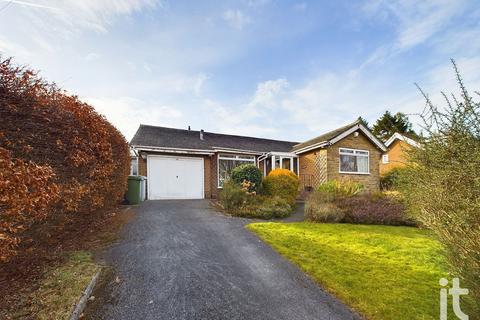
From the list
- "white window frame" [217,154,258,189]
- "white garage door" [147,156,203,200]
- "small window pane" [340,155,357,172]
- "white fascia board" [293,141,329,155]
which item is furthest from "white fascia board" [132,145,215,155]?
"small window pane" [340,155,357,172]

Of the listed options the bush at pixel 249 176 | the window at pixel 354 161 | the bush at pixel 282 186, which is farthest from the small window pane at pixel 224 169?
the window at pixel 354 161

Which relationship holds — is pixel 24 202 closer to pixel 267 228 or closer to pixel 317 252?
pixel 317 252

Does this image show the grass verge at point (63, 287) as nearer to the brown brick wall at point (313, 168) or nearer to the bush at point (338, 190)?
the bush at point (338, 190)

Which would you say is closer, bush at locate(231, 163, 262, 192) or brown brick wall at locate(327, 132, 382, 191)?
bush at locate(231, 163, 262, 192)

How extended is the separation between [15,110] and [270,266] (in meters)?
A: 4.65

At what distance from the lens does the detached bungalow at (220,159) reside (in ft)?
43.6

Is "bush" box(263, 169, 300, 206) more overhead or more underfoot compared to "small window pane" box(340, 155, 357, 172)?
more underfoot

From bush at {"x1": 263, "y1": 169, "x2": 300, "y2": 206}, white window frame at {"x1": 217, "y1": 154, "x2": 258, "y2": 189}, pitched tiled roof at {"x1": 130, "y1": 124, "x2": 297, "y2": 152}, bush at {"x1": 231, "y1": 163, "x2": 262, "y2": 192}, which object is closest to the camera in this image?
bush at {"x1": 231, "y1": 163, "x2": 262, "y2": 192}

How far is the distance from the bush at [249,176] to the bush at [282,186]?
0.69 m

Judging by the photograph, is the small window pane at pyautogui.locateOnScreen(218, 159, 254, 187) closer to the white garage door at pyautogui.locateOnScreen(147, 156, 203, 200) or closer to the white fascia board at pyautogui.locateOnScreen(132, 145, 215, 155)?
the white fascia board at pyautogui.locateOnScreen(132, 145, 215, 155)

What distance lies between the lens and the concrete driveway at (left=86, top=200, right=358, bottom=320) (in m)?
3.04

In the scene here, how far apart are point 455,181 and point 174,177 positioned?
12789 millimetres

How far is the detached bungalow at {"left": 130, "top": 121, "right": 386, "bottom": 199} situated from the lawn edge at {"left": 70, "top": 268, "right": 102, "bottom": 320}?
991 centimetres

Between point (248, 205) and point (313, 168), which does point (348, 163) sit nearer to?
point (313, 168)
